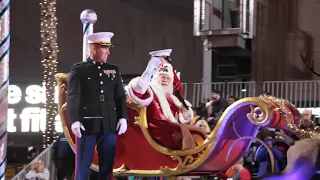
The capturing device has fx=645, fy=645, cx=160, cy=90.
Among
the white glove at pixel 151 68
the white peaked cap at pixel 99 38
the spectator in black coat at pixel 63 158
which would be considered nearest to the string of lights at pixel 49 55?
the spectator in black coat at pixel 63 158

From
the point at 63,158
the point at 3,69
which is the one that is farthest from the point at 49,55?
the point at 3,69

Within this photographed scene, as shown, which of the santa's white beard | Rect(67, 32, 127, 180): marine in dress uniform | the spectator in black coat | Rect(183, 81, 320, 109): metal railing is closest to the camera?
Rect(67, 32, 127, 180): marine in dress uniform

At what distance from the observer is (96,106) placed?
15.9 feet

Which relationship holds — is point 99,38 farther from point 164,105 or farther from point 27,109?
point 27,109

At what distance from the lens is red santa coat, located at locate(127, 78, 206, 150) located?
17.9 feet

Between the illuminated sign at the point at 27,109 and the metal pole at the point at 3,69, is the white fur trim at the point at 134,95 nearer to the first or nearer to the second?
the metal pole at the point at 3,69

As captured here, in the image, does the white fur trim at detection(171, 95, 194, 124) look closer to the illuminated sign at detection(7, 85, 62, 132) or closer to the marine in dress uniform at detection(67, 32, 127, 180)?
Answer: the marine in dress uniform at detection(67, 32, 127, 180)

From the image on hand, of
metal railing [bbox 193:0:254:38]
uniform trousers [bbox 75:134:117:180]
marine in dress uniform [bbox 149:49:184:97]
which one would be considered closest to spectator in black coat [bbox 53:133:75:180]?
marine in dress uniform [bbox 149:49:184:97]

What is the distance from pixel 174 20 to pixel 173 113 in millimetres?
9964

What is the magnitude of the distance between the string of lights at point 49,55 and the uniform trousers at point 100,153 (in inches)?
220

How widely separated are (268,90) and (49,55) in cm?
468

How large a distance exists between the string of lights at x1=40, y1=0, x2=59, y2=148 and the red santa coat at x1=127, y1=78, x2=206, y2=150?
498 cm

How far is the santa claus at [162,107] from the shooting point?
5.44 m

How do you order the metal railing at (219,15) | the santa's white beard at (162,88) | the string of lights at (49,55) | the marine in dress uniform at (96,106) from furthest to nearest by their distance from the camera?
the metal railing at (219,15)
the string of lights at (49,55)
the santa's white beard at (162,88)
the marine in dress uniform at (96,106)
